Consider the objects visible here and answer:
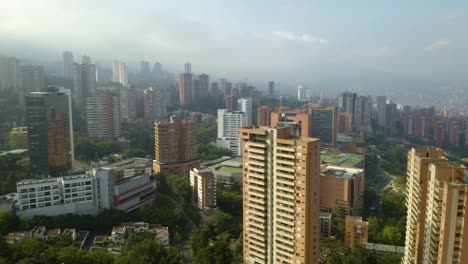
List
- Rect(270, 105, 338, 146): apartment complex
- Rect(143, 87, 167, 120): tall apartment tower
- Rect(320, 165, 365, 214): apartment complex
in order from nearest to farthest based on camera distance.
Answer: Rect(320, 165, 365, 214): apartment complex, Rect(270, 105, 338, 146): apartment complex, Rect(143, 87, 167, 120): tall apartment tower

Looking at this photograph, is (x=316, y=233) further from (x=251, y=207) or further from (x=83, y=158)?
(x=83, y=158)

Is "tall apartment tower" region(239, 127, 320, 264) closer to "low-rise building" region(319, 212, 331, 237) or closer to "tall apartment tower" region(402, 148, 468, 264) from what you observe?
"tall apartment tower" region(402, 148, 468, 264)

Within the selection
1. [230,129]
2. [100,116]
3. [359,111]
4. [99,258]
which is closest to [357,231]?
[99,258]

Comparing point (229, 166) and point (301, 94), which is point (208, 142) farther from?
point (301, 94)

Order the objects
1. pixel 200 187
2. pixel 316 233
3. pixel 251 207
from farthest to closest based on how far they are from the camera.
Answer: pixel 200 187 < pixel 251 207 < pixel 316 233

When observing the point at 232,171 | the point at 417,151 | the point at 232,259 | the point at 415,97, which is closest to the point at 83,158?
the point at 232,171

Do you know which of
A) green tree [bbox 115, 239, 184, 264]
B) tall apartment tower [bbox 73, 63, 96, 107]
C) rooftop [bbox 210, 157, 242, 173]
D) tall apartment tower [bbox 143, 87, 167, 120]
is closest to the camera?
green tree [bbox 115, 239, 184, 264]

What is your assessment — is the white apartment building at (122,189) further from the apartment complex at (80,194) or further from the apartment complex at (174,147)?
the apartment complex at (174,147)

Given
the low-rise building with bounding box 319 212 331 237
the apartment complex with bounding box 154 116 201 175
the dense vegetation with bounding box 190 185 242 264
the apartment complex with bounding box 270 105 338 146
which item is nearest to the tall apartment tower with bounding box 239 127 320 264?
the dense vegetation with bounding box 190 185 242 264
